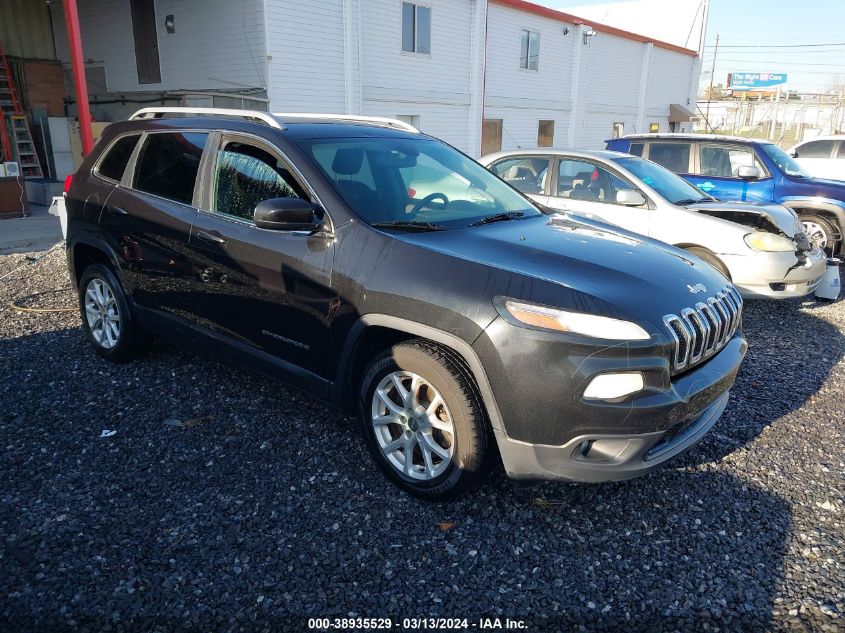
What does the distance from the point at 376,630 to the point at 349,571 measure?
0.34 metres

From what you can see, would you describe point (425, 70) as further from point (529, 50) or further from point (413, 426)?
point (413, 426)

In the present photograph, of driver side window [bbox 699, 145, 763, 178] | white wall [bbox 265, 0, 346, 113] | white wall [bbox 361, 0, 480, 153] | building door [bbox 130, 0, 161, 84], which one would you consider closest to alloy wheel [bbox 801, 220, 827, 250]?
driver side window [bbox 699, 145, 763, 178]

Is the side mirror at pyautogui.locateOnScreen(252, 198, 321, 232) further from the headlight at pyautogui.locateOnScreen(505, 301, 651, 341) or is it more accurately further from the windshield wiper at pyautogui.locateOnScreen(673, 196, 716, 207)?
the windshield wiper at pyautogui.locateOnScreen(673, 196, 716, 207)

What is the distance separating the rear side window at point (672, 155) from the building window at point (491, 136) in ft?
39.9

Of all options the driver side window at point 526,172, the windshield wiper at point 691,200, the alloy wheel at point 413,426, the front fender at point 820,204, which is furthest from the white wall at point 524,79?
the alloy wheel at point 413,426

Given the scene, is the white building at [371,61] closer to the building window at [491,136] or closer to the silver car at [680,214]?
the building window at [491,136]

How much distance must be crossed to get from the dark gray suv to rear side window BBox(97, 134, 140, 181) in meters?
0.05

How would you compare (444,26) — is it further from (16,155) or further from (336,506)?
(336,506)

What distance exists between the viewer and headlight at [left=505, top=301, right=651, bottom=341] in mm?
2723

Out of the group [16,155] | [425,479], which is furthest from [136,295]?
[16,155]

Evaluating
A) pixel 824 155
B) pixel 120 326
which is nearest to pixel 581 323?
pixel 120 326

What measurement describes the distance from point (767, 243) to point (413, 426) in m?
4.71

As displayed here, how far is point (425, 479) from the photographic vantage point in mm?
3162

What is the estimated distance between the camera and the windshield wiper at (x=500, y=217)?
3.73 m
